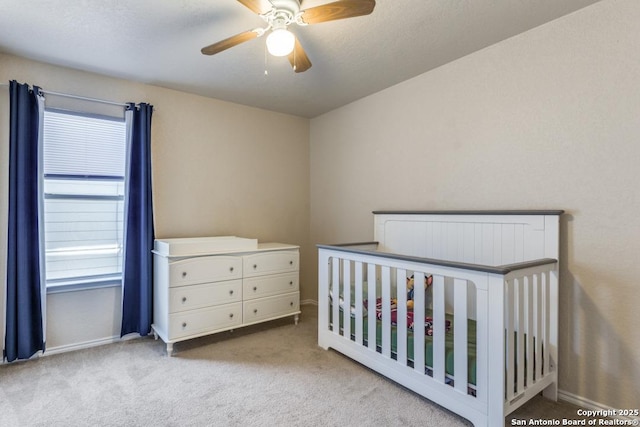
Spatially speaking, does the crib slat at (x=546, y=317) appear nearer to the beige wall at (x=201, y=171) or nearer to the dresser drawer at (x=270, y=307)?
the dresser drawer at (x=270, y=307)

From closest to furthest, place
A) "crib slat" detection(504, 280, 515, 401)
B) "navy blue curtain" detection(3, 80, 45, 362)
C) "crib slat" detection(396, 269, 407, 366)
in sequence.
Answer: "crib slat" detection(504, 280, 515, 401) < "crib slat" detection(396, 269, 407, 366) < "navy blue curtain" detection(3, 80, 45, 362)

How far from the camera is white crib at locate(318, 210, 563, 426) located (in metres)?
1.60

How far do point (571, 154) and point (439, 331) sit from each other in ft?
4.23

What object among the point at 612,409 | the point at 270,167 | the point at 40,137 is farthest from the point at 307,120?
the point at 612,409

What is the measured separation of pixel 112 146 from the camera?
2.79m

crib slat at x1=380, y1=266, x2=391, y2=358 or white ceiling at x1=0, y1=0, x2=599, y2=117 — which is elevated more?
white ceiling at x1=0, y1=0, x2=599, y2=117

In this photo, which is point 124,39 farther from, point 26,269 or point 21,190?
point 26,269

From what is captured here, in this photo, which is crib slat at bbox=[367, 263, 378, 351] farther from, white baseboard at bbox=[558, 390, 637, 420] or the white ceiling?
the white ceiling

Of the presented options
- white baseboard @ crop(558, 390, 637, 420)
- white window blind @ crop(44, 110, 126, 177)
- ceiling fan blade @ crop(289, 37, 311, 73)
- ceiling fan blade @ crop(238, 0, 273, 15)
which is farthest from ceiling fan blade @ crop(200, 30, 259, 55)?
white baseboard @ crop(558, 390, 637, 420)

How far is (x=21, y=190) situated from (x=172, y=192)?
104 centimetres

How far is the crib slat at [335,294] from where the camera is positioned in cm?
251

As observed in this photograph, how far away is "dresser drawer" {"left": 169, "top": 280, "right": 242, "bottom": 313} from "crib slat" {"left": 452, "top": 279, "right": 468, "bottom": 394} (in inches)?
71.5

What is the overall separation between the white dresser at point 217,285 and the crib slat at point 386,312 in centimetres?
127

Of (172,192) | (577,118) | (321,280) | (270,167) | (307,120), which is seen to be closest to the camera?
(577,118)
